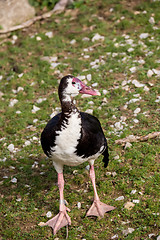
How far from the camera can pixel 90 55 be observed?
10.8m

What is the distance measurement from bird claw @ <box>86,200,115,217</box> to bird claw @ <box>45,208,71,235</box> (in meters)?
0.36

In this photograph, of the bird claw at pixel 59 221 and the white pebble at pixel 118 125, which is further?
the white pebble at pixel 118 125

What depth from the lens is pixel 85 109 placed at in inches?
348

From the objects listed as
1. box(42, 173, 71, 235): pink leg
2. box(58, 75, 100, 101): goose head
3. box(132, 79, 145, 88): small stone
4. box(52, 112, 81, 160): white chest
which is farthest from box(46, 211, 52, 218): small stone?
box(132, 79, 145, 88): small stone

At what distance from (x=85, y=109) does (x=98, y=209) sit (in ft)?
10.6

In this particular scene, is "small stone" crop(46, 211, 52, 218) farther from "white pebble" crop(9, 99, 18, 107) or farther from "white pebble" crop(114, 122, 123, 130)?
"white pebble" crop(9, 99, 18, 107)

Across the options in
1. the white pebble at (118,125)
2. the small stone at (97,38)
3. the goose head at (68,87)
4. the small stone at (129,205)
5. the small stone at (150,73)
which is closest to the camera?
the goose head at (68,87)

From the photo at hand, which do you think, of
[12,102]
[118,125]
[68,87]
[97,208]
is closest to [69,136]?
[68,87]

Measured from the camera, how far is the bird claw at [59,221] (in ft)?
19.6

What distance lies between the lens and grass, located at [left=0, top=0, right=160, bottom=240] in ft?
20.1

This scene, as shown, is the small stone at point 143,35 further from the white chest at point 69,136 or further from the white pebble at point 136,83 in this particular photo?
the white chest at point 69,136

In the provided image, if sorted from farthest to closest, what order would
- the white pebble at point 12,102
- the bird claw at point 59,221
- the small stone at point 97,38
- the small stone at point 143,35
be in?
the small stone at point 97,38 → the small stone at point 143,35 → the white pebble at point 12,102 → the bird claw at point 59,221

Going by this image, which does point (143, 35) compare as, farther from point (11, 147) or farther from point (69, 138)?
point (69, 138)

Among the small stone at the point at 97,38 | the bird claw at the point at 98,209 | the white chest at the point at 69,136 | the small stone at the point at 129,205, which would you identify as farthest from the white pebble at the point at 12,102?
the small stone at the point at 129,205
